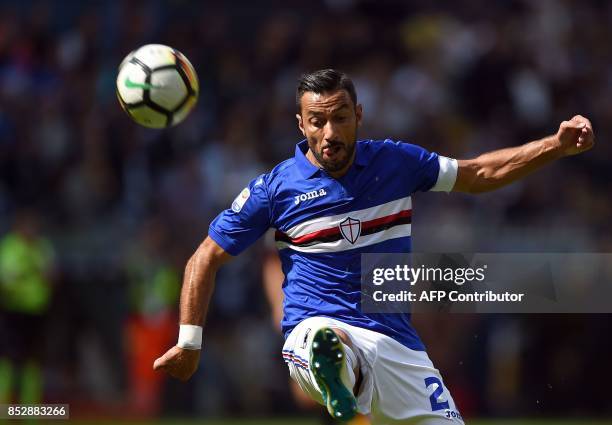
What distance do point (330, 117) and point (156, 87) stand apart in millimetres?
2058

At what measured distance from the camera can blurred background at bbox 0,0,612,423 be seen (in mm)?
14016

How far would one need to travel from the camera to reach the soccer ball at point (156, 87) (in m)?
7.91

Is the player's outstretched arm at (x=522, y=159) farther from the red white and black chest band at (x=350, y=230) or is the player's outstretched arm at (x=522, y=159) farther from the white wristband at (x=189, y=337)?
the white wristband at (x=189, y=337)

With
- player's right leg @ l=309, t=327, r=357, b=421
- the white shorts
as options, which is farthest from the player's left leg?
player's right leg @ l=309, t=327, r=357, b=421

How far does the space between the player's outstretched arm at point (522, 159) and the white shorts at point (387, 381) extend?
107cm

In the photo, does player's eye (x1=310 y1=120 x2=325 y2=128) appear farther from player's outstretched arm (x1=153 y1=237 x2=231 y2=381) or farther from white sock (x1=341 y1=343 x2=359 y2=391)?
white sock (x1=341 y1=343 x2=359 y2=391)

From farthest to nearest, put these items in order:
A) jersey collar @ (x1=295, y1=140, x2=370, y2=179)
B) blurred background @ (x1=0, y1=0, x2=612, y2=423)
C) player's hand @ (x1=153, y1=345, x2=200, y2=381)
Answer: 1. blurred background @ (x1=0, y1=0, x2=612, y2=423)
2. jersey collar @ (x1=295, y1=140, x2=370, y2=179)
3. player's hand @ (x1=153, y1=345, x2=200, y2=381)

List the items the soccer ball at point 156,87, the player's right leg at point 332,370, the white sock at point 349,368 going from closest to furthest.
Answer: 1. the player's right leg at point 332,370
2. the white sock at point 349,368
3. the soccer ball at point 156,87

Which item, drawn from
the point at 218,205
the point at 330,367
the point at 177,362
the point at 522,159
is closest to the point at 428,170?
the point at 522,159

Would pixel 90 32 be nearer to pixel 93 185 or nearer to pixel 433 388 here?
pixel 93 185

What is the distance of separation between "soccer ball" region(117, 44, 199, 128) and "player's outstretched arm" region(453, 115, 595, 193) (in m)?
2.33

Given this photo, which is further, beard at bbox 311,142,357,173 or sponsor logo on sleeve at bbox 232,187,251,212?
sponsor logo on sleeve at bbox 232,187,251,212

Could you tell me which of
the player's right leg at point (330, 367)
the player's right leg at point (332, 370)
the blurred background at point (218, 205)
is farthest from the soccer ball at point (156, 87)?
the blurred background at point (218, 205)

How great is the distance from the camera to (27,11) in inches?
632
